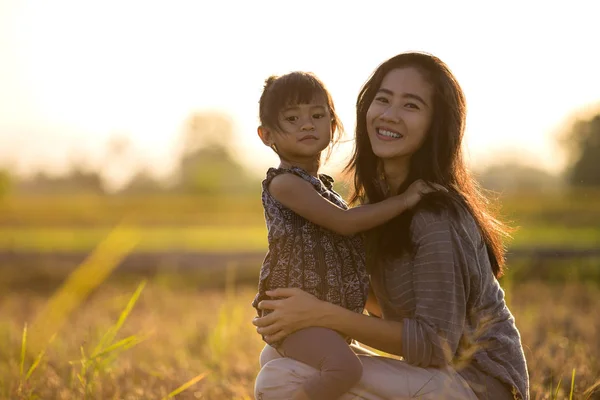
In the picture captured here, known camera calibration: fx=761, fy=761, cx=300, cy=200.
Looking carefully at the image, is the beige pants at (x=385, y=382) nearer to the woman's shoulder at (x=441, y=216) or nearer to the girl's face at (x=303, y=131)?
the woman's shoulder at (x=441, y=216)

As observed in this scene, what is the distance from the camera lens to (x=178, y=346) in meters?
6.69

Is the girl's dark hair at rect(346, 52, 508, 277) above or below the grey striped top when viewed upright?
above

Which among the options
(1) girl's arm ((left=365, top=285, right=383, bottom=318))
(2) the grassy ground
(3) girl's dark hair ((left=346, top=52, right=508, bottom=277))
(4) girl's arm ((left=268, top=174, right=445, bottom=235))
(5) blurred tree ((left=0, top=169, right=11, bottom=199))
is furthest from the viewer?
(5) blurred tree ((left=0, top=169, right=11, bottom=199))

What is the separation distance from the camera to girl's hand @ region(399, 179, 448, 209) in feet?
10.7

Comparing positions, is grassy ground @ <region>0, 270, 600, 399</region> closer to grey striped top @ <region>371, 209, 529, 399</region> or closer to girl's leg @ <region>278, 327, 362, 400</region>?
grey striped top @ <region>371, 209, 529, 399</region>

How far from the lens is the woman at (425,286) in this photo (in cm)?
316

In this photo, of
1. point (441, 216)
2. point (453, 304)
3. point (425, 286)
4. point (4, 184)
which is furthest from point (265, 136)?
point (4, 184)

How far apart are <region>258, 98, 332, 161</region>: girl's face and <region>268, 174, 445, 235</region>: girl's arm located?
217 millimetres

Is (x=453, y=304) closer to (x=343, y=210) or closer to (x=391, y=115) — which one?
(x=343, y=210)

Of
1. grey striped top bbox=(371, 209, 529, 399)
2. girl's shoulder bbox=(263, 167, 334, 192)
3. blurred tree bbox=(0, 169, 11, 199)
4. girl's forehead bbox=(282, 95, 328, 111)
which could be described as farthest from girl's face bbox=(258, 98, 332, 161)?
blurred tree bbox=(0, 169, 11, 199)

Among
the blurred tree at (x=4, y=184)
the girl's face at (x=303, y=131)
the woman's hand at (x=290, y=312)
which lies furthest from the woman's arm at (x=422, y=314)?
the blurred tree at (x=4, y=184)

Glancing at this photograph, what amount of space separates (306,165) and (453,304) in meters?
0.95

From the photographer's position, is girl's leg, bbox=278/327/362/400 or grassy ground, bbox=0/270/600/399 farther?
grassy ground, bbox=0/270/600/399

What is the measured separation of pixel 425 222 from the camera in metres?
3.22
